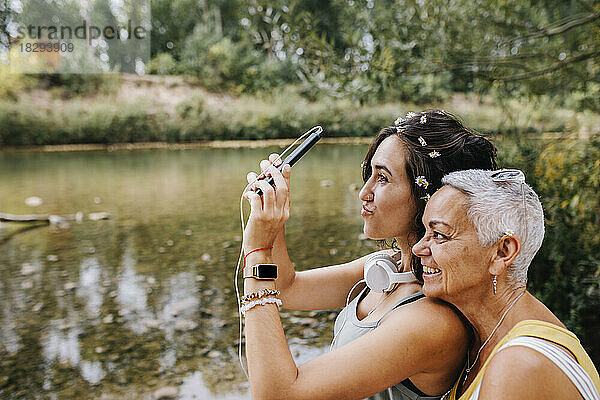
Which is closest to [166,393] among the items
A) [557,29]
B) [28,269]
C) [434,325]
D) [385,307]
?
[385,307]

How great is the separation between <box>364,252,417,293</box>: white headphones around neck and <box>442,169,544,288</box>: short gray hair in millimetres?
335

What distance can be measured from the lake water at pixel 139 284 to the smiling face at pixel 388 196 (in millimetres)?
1892

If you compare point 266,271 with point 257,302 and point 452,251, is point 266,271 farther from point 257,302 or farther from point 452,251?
point 452,251

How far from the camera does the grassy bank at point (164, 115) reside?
1527 cm

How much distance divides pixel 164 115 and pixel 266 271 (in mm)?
15770

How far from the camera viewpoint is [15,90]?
16.3 metres

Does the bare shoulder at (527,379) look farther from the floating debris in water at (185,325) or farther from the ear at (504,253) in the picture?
the floating debris in water at (185,325)

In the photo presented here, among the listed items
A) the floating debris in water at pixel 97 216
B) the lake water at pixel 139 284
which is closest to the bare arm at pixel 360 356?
the lake water at pixel 139 284

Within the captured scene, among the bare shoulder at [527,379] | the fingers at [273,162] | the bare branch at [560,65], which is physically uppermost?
the bare branch at [560,65]

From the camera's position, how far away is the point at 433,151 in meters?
1.51

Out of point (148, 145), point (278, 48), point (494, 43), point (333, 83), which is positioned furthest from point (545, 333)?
point (148, 145)

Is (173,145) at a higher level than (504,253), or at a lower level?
lower

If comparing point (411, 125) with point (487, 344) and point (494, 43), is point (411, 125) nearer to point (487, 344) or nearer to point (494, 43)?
point (487, 344)

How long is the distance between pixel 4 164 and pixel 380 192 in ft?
43.5
